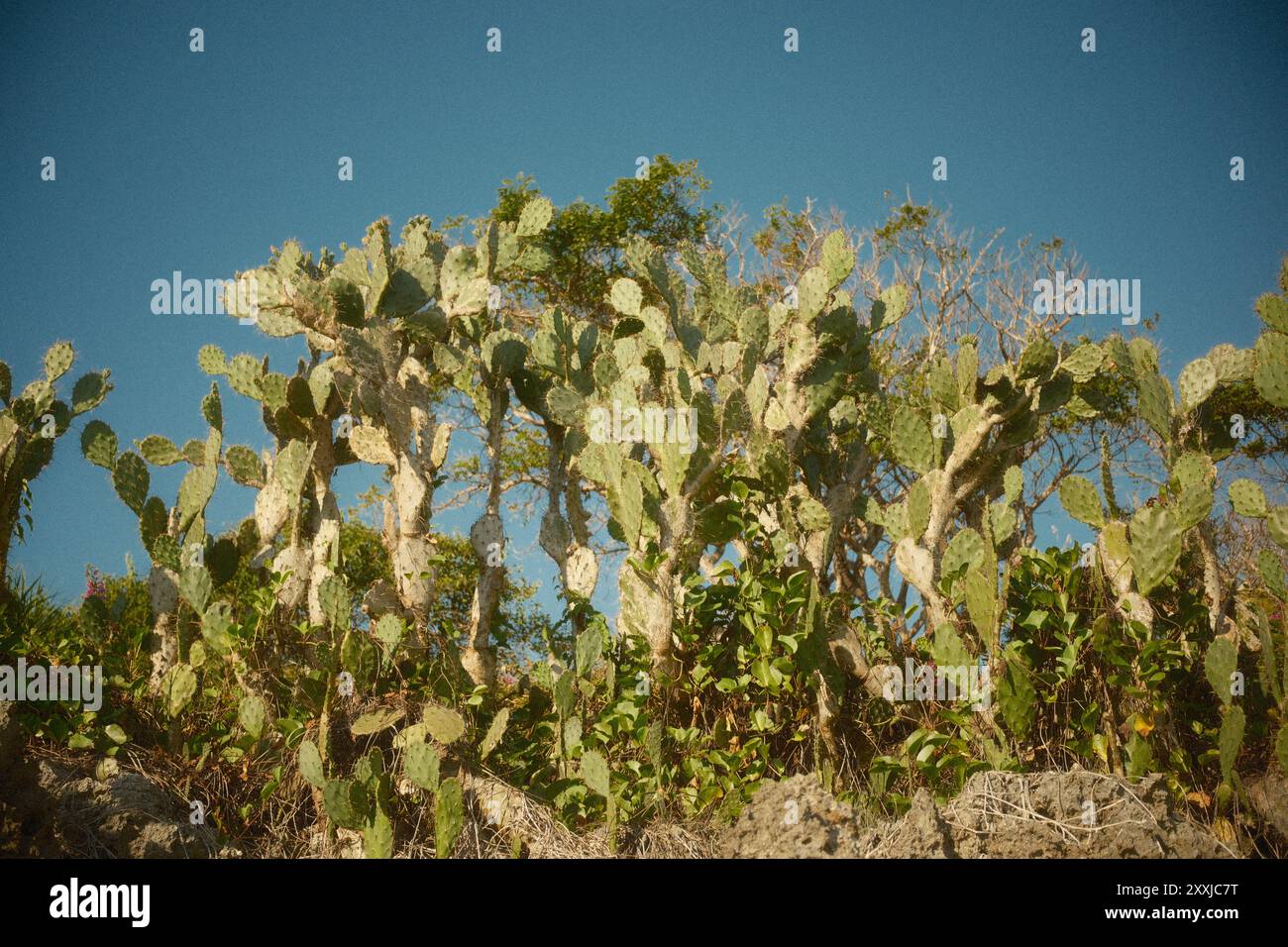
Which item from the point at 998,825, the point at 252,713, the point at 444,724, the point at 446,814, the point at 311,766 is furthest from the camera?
the point at 252,713

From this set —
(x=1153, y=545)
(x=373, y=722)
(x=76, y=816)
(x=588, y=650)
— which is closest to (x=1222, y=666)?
(x=1153, y=545)

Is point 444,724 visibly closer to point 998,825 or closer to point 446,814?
point 446,814

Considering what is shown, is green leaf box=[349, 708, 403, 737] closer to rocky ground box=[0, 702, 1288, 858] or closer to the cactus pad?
rocky ground box=[0, 702, 1288, 858]

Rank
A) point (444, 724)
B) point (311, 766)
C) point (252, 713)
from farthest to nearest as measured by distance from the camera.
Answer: point (252, 713), point (444, 724), point (311, 766)

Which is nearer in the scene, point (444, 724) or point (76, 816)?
point (76, 816)

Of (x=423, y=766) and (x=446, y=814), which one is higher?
(x=423, y=766)

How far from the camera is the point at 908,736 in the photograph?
13.3ft

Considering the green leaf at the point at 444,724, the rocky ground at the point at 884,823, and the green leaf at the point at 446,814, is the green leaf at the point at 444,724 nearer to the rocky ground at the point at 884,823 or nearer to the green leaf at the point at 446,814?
the green leaf at the point at 446,814

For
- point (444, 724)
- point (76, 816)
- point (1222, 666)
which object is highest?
point (1222, 666)

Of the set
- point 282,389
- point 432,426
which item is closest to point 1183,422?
point 432,426
